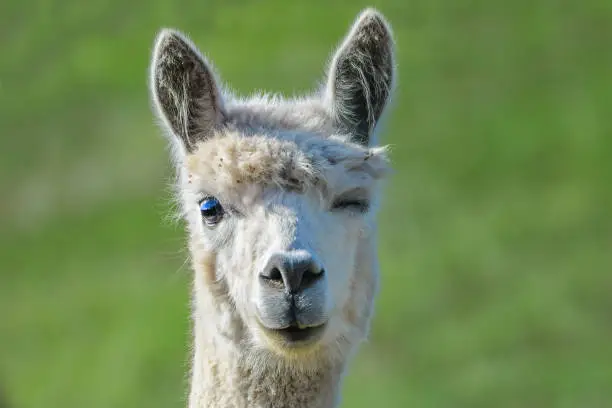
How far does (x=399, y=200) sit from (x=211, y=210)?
1915 cm

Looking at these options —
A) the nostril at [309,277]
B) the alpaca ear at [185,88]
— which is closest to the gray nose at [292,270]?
the nostril at [309,277]

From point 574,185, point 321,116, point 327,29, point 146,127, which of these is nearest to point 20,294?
point 146,127

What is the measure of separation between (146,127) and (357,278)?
22372 millimetres

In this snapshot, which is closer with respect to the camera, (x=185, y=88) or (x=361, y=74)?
(x=185, y=88)

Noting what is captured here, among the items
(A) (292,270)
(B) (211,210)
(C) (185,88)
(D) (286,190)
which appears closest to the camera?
(A) (292,270)

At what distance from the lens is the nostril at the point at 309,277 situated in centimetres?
488

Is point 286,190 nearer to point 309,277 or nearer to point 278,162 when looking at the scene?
point 278,162

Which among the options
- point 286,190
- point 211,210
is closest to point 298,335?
point 286,190

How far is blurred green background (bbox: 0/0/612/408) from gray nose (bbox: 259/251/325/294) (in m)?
13.9

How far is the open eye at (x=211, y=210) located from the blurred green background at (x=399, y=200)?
43.9 feet

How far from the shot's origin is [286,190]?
5.27 metres

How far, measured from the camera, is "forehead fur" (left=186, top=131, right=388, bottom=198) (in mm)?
5277

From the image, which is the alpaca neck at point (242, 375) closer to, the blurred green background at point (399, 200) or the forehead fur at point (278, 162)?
the forehead fur at point (278, 162)

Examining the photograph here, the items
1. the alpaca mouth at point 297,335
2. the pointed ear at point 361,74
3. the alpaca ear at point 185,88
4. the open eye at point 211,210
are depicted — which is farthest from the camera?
the pointed ear at point 361,74
